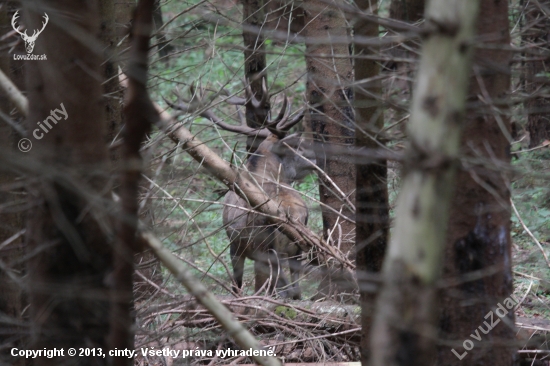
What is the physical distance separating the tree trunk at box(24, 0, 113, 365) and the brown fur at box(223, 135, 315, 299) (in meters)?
4.16

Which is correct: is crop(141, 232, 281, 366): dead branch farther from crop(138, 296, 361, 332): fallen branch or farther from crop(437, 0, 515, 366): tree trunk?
crop(138, 296, 361, 332): fallen branch

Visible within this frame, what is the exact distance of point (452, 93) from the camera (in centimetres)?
137

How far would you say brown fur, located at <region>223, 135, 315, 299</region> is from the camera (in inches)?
281

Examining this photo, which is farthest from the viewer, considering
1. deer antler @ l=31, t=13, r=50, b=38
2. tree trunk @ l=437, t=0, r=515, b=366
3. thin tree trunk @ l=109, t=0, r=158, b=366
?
tree trunk @ l=437, t=0, r=515, b=366

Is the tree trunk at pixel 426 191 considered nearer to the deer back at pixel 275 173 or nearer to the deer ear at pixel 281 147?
the deer back at pixel 275 173

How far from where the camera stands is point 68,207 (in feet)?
7.59

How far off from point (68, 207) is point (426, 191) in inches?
58.9

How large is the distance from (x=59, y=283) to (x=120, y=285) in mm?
449

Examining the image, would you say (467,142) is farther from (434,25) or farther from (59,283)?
(59,283)

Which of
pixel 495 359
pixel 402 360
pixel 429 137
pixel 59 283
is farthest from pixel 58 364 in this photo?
pixel 495 359

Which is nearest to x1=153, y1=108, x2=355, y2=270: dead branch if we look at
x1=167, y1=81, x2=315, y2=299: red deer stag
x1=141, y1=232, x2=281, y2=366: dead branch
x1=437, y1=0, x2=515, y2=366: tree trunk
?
x1=167, y1=81, x2=315, y2=299: red deer stag

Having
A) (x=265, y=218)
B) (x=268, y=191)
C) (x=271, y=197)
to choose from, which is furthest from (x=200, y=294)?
(x=268, y=191)

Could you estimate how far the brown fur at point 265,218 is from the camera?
23.4ft

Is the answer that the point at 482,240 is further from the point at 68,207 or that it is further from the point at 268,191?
the point at 268,191
